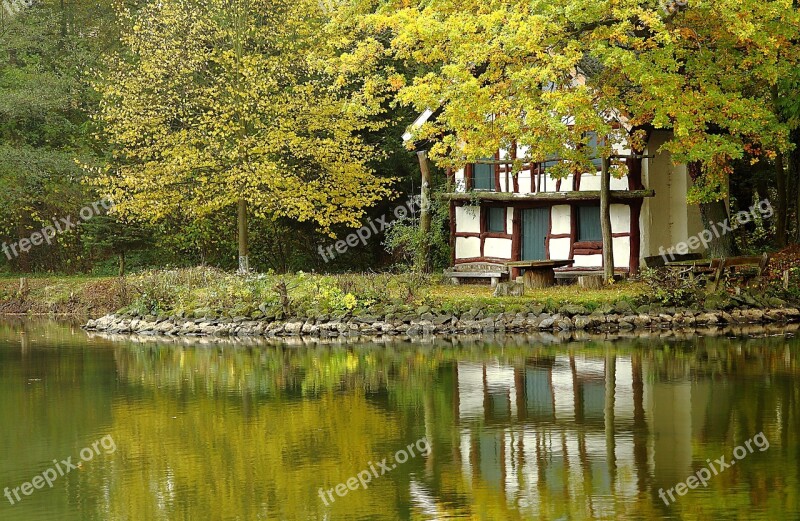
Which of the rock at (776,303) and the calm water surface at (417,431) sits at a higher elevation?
the rock at (776,303)

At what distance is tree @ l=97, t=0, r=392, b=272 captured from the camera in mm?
36125

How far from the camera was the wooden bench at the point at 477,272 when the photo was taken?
34.2m

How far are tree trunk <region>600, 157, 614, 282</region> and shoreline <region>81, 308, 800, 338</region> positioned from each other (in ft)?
13.9

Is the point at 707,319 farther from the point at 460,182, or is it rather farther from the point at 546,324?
the point at 460,182

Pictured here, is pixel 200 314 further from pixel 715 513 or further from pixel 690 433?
pixel 715 513

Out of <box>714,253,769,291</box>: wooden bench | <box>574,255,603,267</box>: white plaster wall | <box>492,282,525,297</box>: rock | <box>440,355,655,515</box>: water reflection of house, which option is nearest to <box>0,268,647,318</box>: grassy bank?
<box>492,282,525,297</box>: rock

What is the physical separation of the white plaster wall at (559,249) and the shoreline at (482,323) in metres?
7.04

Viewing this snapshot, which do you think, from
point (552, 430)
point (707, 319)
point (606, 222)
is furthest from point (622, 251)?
point (552, 430)

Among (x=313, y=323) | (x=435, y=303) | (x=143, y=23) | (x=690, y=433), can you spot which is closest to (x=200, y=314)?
(x=313, y=323)

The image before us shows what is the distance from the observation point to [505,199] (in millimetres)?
33688

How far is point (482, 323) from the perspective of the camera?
87.8 feet

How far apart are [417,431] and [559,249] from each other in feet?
62.8

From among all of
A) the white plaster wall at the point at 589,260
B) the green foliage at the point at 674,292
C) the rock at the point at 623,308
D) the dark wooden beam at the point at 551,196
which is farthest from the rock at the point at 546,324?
the white plaster wall at the point at 589,260

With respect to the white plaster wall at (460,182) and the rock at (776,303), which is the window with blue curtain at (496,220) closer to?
the white plaster wall at (460,182)
